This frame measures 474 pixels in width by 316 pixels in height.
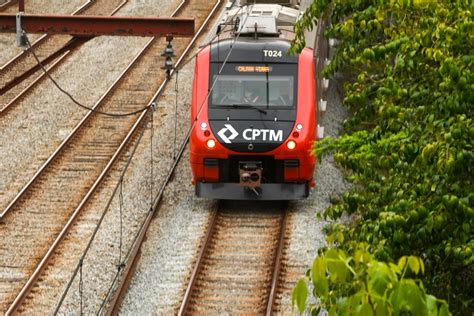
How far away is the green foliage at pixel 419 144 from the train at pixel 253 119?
A: 7146 mm

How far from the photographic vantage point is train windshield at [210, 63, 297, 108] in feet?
61.0

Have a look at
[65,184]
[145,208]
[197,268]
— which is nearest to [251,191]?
[145,208]

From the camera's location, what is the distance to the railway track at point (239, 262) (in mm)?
14961

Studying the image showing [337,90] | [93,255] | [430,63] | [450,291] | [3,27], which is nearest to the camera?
[450,291]

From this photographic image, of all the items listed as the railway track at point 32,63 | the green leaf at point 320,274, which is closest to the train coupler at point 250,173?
the railway track at point 32,63

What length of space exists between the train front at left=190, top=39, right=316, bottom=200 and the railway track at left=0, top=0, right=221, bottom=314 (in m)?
2.42

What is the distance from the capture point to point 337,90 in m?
26.3

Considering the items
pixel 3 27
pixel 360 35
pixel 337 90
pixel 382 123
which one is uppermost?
pixel 360 35

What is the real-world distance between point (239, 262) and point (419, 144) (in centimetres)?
786

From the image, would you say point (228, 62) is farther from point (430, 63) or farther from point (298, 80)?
point (430, 63)

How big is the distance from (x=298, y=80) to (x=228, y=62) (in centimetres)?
123

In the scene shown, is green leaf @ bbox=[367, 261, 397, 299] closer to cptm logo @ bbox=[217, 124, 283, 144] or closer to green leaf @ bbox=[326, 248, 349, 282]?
green leaf @ bbox=[326, 248, 349, 282]

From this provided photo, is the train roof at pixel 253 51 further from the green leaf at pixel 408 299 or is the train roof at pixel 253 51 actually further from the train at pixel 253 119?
the green leaf at pixel 408 299

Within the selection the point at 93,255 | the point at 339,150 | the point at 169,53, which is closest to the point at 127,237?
the point at 93,255
